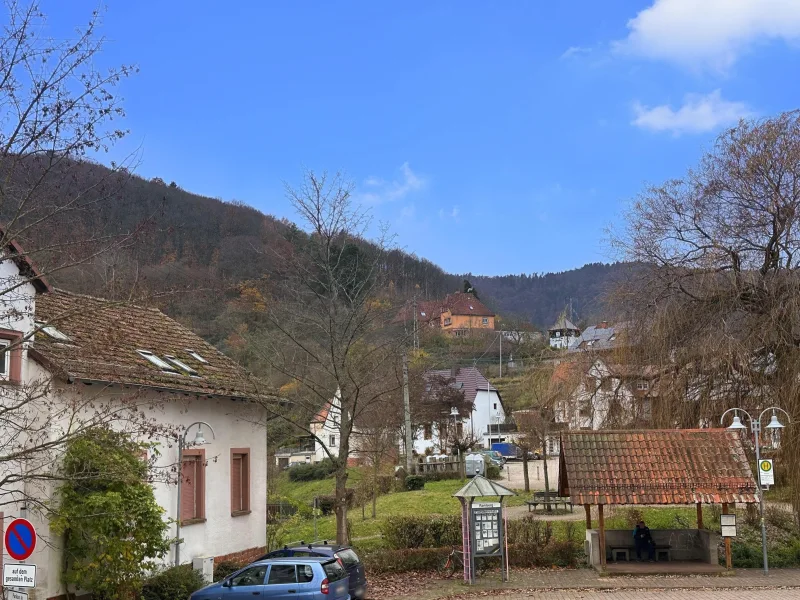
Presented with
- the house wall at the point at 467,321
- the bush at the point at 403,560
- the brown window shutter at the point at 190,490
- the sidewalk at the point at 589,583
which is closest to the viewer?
the sidewalk at the point at 589,583

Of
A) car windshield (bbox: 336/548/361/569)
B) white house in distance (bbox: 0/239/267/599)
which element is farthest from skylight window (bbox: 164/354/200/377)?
car windshield (bbox: 336/548/361/569)

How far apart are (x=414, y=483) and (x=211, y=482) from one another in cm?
2479

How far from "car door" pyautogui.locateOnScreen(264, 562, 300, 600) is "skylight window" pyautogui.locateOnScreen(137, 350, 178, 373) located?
19.4 ft

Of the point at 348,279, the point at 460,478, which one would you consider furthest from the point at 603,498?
the point at 460,478

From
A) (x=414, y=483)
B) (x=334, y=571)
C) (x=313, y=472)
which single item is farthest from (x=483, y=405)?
(x=334, y=571)

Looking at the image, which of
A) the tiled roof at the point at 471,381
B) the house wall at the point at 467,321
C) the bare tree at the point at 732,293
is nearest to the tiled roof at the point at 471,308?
the house wall at the point at 467,321

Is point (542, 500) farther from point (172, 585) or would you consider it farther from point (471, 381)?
point (471, 381)

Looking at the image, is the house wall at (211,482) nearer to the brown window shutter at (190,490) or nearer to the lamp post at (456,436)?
the brown window shutter at (190,490)

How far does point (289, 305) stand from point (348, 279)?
1652 mm

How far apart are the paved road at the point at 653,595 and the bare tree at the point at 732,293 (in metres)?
4.92

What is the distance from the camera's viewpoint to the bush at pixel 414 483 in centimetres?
4359

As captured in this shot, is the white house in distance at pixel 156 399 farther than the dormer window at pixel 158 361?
No

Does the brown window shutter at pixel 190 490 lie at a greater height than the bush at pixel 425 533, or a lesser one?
greater

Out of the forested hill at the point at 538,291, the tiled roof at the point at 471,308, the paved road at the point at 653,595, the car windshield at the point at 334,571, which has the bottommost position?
the paved road at the point at 653,595
